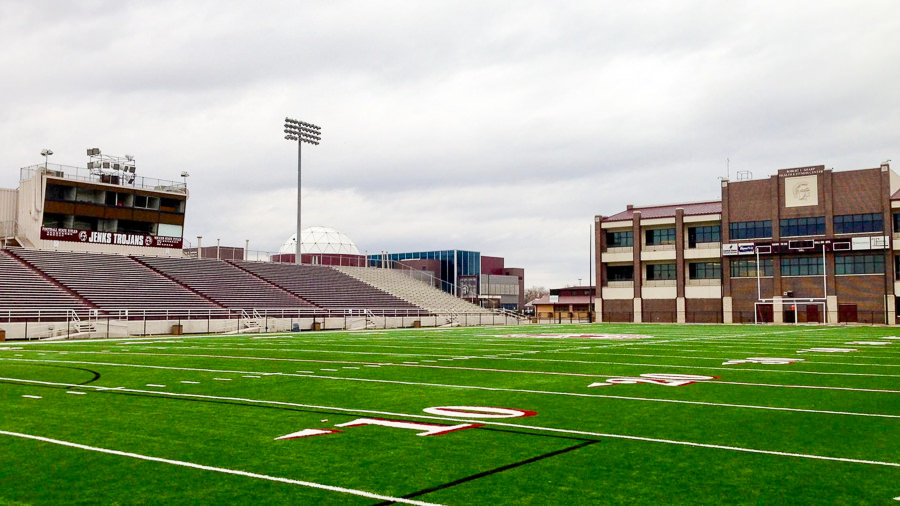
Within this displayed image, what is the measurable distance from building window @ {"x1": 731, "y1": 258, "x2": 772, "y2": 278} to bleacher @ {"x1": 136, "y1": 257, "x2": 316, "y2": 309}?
122ft

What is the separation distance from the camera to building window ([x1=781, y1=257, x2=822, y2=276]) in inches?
2534

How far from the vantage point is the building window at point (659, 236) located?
7244 centimetres

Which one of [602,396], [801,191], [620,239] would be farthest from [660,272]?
[602,396]

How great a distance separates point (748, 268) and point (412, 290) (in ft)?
95.1

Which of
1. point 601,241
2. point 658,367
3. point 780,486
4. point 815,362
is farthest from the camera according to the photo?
point 601,241

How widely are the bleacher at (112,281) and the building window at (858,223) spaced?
48677 mm

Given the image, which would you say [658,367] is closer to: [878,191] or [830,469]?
[830,469]

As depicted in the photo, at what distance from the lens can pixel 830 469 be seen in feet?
23.0

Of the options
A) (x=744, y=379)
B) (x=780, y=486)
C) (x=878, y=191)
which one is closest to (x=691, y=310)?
(x=878, y=191)

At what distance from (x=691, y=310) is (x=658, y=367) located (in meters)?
54.8

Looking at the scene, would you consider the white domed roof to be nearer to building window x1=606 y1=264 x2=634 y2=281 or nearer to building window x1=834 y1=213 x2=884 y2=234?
building window x1=606 y1=264 x2=634 y2=281

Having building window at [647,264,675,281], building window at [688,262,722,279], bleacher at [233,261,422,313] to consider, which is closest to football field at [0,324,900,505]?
bleacher at [233,261,422,313]

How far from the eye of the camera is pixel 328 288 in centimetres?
6012

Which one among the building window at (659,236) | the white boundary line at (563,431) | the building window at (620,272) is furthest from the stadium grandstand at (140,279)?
the white boundary line at (563,431)
